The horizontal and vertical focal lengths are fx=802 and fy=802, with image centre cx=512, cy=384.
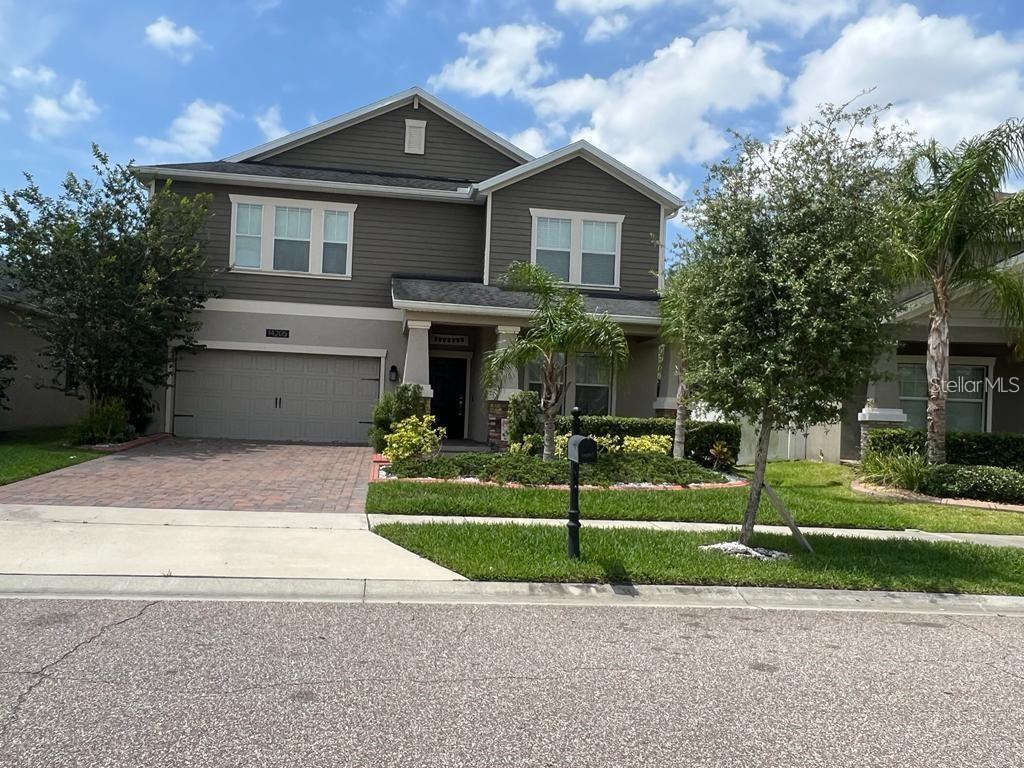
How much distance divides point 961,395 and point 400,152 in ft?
47.9

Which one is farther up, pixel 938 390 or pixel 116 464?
pixel 938 390

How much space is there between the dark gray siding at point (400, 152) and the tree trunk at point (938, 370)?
38.9 ft

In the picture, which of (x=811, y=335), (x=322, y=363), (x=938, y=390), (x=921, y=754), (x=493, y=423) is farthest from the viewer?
(x=322, y=363)

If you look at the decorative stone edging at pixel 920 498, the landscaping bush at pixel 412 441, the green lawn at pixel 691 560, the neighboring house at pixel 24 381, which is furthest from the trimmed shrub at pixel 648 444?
the neighboring house at pixel 24 381

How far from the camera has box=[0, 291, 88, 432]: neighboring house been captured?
18.6 meters

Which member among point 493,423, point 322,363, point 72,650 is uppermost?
point 322,363

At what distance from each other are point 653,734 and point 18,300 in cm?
1840

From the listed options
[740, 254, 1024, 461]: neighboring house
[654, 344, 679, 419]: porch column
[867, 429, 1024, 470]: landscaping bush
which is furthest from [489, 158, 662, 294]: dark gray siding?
[867, 429, 1024, 470]: landscaping bush

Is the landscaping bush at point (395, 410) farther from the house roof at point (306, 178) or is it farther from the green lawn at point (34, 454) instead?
the house roof at point (306, 178)

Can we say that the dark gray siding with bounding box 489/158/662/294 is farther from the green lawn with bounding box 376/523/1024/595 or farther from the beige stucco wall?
the green lawn with bounding box 376/523/1024/595

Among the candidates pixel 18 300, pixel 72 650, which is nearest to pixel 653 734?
pixel 72 650

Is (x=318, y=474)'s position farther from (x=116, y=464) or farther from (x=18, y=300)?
(x=18, y=300)

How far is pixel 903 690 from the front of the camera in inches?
191

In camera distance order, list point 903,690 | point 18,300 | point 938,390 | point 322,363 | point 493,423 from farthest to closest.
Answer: point 322,363 → point 18,300 → point 493,423 → point 938,390 → point 903,690
